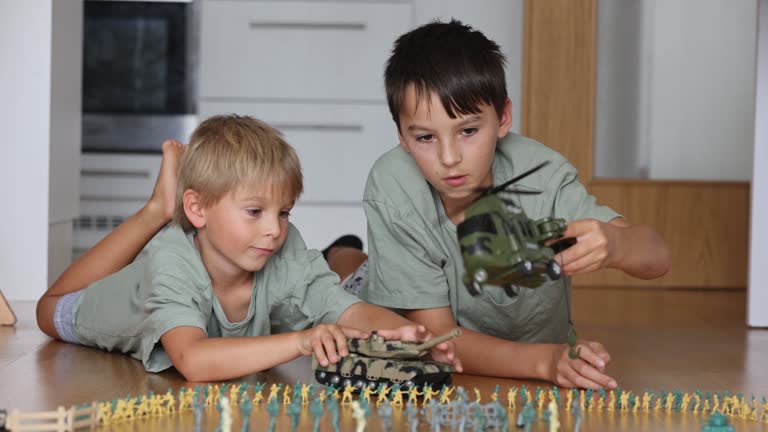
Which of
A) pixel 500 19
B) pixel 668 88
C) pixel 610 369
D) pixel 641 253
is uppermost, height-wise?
pixel 500 19

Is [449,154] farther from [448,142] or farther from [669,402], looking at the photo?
[669,402]

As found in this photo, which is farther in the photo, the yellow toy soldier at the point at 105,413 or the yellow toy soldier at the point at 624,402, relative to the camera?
the yellow toy soldier at the point at 624,402

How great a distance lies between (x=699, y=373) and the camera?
163 cm

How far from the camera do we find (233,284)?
1.56 meters

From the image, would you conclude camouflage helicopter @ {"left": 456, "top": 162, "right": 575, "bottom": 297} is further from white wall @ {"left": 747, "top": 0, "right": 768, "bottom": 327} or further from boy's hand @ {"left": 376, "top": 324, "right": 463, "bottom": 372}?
white wall @ {"left": 747, "top": 0, "right": 768, "bottom": 327}

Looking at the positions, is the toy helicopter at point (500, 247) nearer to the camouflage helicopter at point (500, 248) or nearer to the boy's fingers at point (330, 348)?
the camouflage helicopter at point (500, 248)

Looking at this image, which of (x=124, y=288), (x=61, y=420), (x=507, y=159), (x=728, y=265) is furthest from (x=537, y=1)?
(x=61, y=420)

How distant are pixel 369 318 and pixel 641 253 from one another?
409mm

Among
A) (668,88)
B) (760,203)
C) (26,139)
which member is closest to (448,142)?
(760,203)

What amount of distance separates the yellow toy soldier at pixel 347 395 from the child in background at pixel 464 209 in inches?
10.6

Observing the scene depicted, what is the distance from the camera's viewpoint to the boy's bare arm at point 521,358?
139cm

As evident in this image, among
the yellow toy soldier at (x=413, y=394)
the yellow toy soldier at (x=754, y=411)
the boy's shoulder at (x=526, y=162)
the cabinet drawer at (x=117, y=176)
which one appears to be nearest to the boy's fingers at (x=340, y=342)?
the yellow toy soldier at (x=413, y=394)

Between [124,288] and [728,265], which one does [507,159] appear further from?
[728,265]

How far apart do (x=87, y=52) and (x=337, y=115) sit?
913 mm
